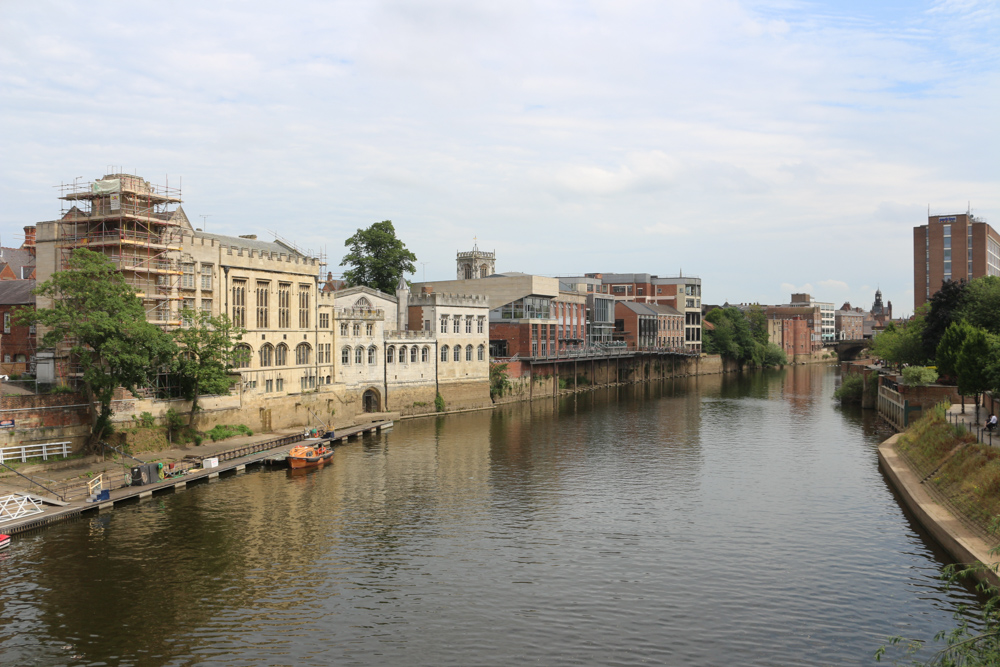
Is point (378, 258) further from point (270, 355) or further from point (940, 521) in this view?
point (940, 521)

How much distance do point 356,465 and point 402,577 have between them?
23652mm

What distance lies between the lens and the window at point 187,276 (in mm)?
59156

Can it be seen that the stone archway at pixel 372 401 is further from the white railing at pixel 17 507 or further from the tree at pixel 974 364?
the tree at pixel 974 364

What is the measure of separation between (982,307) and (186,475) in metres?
72.3

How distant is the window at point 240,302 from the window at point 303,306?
6.85 m

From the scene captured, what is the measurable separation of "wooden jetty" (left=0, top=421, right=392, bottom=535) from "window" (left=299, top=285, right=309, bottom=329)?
10.2 metres

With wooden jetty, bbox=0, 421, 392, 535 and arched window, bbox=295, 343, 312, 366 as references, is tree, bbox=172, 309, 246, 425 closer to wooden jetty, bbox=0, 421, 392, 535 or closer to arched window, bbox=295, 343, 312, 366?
wooden jetty, bbox=0, 421, 392, 535

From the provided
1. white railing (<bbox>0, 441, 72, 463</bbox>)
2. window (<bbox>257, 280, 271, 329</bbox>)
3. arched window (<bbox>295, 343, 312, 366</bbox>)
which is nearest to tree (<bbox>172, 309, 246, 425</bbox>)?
window (<bbox>257, 280, 271, 329</bbox>)

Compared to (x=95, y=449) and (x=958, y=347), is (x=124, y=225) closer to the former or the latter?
(x=95, y=449)

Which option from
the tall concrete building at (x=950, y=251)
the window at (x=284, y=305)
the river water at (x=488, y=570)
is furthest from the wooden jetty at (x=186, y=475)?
the tall concrete building at (x=950, y=251)

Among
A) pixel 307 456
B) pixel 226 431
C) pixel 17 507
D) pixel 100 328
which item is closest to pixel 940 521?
pixel 307 456

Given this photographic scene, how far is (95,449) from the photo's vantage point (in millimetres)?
49719

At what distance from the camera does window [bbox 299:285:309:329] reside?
6988cm

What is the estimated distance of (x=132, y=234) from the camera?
55.6 metres
